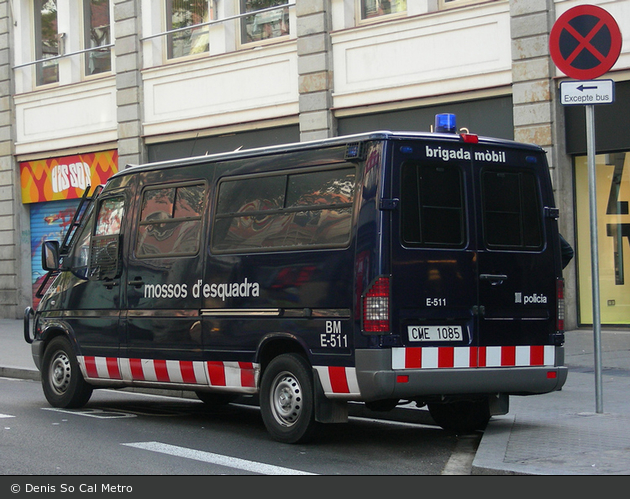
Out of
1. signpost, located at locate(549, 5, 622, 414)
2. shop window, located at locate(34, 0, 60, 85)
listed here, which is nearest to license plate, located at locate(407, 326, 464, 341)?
signpost, located at locate(549, 5, 622, 414)

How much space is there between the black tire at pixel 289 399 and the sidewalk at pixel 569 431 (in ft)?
4.44

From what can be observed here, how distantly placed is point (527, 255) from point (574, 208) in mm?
7915

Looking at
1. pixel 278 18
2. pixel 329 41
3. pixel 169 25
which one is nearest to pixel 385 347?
pixel 329 41

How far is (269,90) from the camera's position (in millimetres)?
19266

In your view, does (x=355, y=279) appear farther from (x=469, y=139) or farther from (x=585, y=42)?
(x=585, y=42)

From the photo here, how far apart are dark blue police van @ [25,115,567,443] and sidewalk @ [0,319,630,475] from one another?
0.39 m

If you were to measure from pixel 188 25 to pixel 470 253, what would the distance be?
14530 millimetres

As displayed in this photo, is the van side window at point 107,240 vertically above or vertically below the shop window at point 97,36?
below

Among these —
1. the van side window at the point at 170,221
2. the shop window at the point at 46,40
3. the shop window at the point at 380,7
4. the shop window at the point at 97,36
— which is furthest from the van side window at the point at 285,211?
the shop window at the point at 46,40

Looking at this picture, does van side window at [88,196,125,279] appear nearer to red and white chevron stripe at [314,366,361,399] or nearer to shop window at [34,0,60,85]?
red and white chevron stripe at [314,366,361,399]

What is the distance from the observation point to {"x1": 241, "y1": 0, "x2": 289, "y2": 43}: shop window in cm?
1941

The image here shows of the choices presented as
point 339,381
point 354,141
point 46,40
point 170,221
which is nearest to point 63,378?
point 170,221

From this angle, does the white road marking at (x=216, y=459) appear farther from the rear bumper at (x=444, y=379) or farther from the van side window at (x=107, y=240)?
the van side window at (x=107, y=240)

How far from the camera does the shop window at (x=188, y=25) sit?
68.2 feet
